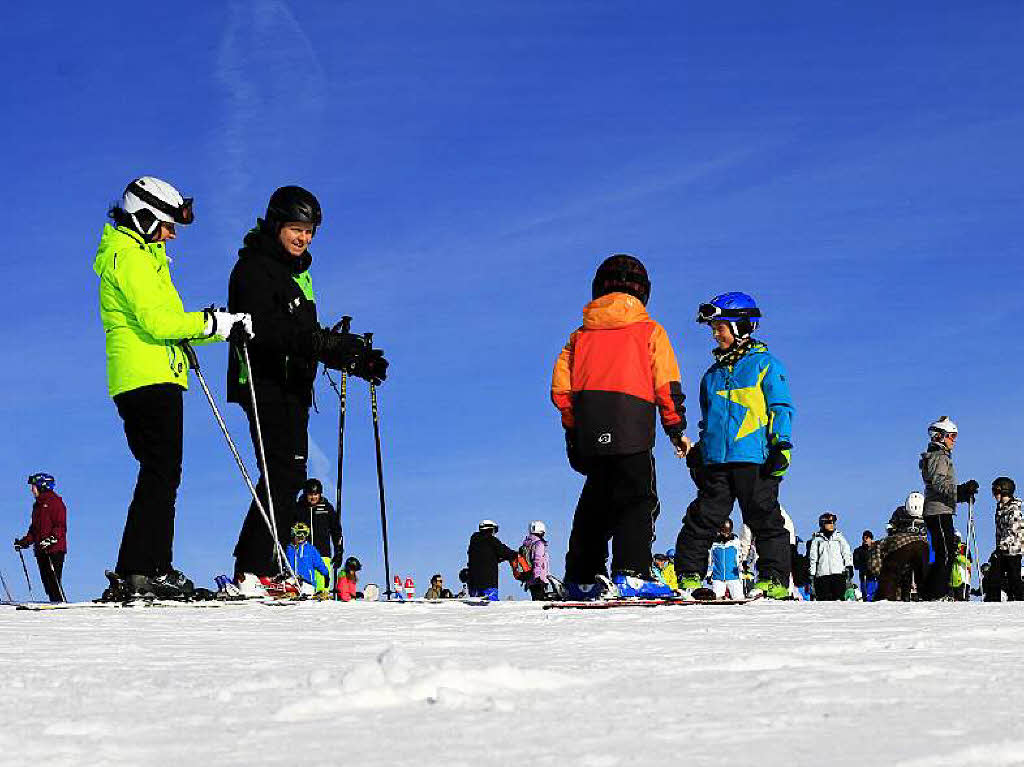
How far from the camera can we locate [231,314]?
25.8ft

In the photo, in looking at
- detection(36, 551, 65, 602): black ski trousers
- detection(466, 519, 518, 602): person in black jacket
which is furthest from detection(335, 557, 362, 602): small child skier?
detection(36, 551, 65, 602): black ski trousers

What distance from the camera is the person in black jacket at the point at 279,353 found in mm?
7938

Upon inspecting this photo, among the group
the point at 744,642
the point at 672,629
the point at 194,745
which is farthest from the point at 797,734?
the point at 672,629

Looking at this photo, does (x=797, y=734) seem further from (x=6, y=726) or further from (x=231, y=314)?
(x=231, y=314)

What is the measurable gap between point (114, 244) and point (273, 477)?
5.37ft

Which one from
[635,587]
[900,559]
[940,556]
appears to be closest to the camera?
[635,587]

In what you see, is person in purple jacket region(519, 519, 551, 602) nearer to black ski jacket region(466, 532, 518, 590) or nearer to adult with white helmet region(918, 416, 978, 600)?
black ski jacket region(466, 532, 518, 590)

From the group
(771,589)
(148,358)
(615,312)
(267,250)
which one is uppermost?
(267,250)

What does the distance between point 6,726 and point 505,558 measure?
16.4m

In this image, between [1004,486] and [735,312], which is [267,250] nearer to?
[735,312]

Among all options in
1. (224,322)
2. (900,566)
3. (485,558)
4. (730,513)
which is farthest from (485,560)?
(224,322)

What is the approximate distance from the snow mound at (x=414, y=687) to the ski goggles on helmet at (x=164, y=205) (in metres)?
4.79

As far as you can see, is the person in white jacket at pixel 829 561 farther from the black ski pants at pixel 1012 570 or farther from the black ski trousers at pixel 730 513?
the black ski trousers at pixel 730 513

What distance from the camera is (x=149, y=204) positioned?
24.7 feet
